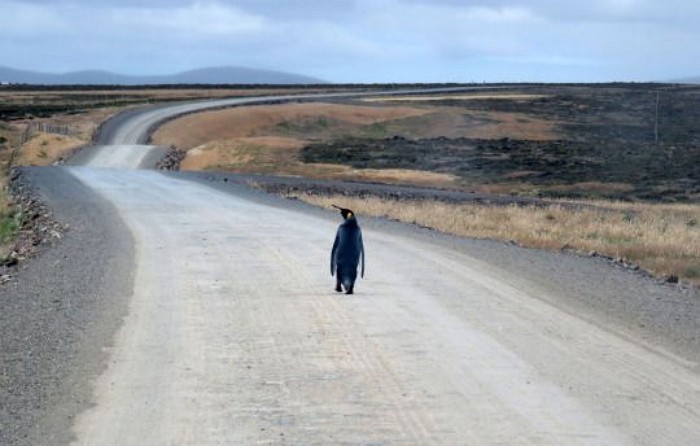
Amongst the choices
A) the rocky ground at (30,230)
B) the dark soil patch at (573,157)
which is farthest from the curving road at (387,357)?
the dark soil patch at (573,157)

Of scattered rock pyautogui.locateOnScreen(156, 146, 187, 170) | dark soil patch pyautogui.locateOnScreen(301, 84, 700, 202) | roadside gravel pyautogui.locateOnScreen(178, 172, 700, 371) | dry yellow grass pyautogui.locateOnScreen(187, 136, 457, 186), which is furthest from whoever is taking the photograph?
scattered rock pyautogui.locateOnScreen(156, 146, 187, 170)

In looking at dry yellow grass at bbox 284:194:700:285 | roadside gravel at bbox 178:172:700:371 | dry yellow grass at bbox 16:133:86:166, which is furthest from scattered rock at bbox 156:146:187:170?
roadside gravel at bbox 178:172:700:371

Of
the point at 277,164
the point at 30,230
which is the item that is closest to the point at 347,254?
the point at 30,230

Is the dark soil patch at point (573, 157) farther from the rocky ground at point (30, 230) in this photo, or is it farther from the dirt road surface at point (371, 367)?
the dirt road surface at point (371, 367)

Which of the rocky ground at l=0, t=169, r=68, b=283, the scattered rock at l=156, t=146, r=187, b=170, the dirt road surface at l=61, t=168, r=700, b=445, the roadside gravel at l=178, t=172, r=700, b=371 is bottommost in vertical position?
the scattered rock at l=156, t=146, r=187, b=170

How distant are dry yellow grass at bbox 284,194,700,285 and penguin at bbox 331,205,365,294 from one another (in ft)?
23.3

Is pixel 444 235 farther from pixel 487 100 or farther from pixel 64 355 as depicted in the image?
pixel 487 100

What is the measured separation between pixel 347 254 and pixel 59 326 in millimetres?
3770

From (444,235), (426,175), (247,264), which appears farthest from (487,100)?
(247,264)

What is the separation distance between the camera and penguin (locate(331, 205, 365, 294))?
47.9 ft

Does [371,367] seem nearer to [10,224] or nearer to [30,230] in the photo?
[30,230]

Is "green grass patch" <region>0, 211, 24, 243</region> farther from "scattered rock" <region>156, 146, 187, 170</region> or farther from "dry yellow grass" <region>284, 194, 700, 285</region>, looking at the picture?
"scattered rock" <region>156, 146, 187, 170</region>

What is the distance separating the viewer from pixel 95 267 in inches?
706

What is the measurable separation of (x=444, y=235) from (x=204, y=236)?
5433mm
